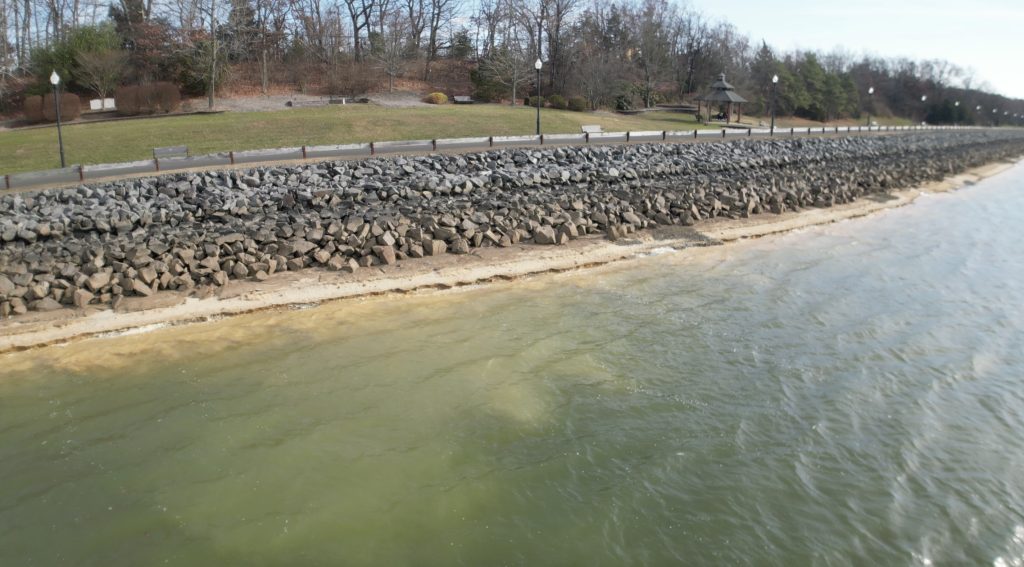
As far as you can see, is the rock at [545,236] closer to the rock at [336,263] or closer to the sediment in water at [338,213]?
the sediment in water at [338,213]

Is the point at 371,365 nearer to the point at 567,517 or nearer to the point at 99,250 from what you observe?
the point at 567,517

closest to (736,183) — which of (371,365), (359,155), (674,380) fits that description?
(359,155)

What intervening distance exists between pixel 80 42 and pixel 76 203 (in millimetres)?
32122

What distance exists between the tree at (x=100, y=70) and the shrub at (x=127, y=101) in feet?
10.7

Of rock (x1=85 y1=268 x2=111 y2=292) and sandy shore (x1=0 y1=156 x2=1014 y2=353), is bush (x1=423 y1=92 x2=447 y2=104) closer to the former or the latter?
sandy shore (x1=0 y1=156 x2=1014 y2=353)

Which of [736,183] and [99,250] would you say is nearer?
[99,250]

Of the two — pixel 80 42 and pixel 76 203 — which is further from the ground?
pixel 80 42

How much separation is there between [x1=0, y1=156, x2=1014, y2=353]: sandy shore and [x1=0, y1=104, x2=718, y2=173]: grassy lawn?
1432 cm

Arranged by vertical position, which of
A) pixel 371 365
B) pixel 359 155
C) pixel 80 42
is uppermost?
pixel 80 42

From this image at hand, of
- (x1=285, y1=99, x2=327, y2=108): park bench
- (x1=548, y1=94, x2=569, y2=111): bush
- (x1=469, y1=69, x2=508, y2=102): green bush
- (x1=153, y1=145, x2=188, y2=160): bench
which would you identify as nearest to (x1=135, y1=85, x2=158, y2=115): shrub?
(x1=285, y1=99, x2=327, y2=108): park bench

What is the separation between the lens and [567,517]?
787 centimetres

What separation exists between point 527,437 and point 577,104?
142 feet

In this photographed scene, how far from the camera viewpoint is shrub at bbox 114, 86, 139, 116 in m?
39.0

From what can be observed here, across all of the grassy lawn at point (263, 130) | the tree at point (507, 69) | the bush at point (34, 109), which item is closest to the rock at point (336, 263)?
the grassy lawn at point (263, 130)
